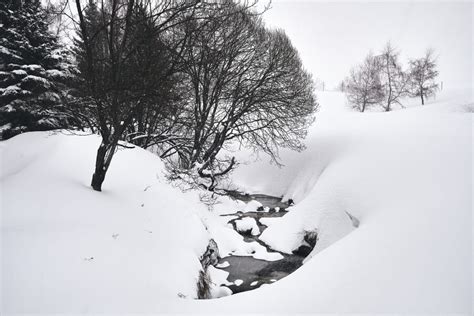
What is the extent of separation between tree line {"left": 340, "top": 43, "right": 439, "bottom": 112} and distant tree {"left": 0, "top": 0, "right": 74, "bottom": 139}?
27438 millimetres

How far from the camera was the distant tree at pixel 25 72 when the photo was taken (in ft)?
34.8

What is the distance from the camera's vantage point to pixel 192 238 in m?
6.46

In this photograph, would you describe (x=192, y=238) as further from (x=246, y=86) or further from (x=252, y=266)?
(x=246, y=86)

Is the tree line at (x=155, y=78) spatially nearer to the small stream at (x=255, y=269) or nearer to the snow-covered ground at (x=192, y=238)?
the snow-covered ground at (x=192, y=238)

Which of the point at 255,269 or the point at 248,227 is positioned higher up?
the point at 248,227

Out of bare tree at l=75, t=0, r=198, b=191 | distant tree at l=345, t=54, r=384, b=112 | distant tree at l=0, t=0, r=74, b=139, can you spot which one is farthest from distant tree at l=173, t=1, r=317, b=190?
distant tree at l=345, t=54, r=384, b=112

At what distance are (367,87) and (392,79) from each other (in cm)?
238

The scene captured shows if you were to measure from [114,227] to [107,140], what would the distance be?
1.77 metres

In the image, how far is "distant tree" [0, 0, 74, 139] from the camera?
10.6m

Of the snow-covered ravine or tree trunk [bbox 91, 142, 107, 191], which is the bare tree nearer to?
tree trunk [bbox 91, 142, 107, 191]

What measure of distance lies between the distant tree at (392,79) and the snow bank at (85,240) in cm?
2696

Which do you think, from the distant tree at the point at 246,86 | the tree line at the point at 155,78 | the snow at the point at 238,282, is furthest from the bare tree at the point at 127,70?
the distant tree at the point at 246,86

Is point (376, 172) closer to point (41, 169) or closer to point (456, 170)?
point (456, 170)

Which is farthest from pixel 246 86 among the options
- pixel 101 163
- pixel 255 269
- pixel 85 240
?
pixel 85 240
